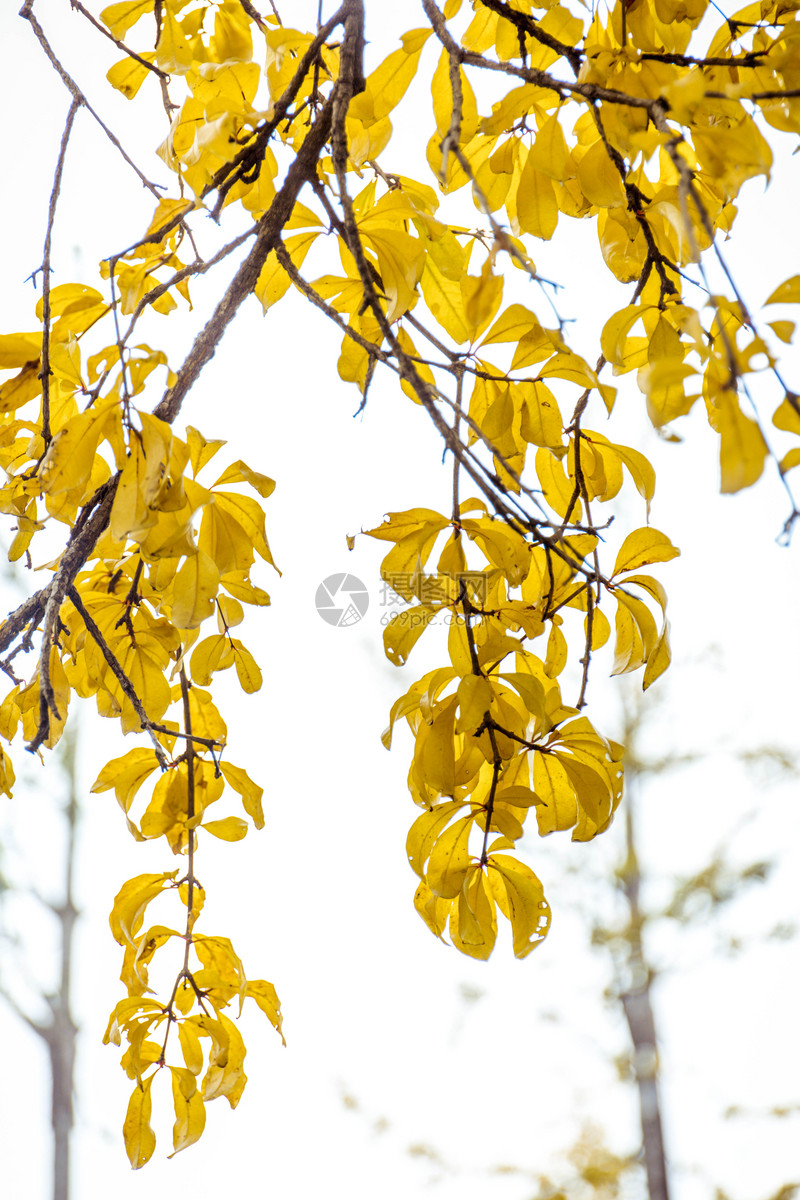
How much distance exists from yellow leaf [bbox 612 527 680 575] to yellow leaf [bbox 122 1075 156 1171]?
0.33m

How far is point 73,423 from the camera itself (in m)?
0.29

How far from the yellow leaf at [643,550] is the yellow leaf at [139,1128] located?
33 cm

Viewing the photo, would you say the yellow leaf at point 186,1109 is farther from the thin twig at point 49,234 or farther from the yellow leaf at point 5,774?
the thin twig at point 49,234

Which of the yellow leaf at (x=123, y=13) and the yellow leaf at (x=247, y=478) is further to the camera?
the yellow leaf at (x=123, y=13)

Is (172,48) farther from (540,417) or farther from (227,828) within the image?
(227,828)

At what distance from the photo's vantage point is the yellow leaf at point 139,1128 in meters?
0.39

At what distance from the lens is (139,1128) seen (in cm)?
40

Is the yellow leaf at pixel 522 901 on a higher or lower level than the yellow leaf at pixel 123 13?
lower

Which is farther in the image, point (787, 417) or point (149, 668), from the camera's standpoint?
point (149, 668)

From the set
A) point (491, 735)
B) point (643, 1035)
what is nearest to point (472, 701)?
point (491, 735)

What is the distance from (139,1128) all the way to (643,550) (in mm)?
356

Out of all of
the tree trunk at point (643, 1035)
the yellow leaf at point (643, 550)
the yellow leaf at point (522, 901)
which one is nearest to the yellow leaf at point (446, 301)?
the yellow leaf at point (643, 550)

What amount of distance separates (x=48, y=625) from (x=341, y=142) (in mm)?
206

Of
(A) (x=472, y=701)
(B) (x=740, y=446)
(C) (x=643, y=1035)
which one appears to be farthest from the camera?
(C) (x=643, y=1035)
